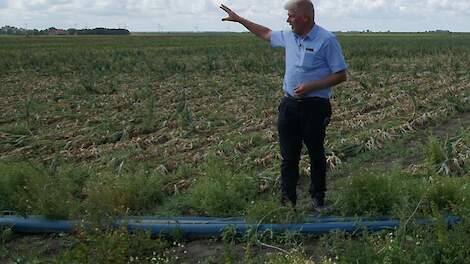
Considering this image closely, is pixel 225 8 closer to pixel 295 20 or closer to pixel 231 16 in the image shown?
pixel 231 16

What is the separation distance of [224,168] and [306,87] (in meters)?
2.40

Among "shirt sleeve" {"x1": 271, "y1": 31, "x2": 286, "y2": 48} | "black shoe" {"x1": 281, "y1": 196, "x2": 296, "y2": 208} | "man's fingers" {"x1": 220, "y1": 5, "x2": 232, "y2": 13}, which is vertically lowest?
"black shoe" {"x1": 281, "y1": 196, "x2": 296, "y2": 208}

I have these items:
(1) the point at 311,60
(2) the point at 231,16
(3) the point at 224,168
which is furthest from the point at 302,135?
(3) the point at 224,168

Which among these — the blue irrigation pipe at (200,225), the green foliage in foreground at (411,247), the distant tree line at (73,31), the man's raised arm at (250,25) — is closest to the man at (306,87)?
the man's raised arm at (250,25)

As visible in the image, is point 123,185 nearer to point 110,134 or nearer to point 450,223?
point 450,223

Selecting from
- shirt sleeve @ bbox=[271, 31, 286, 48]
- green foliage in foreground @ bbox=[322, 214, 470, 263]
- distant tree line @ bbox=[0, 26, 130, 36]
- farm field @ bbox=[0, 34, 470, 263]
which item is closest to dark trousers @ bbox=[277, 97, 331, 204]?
farm field @ bbox=[0, 34, 470, 263]

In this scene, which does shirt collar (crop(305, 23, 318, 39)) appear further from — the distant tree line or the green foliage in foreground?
the distant tree line

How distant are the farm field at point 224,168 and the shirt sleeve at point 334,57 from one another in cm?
113

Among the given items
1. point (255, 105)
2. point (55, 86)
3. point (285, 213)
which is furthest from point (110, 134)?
point (55, 86)

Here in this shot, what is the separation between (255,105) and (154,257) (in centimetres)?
792

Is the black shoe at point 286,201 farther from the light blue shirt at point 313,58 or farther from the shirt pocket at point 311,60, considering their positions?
the shirt pocket at point 311,60

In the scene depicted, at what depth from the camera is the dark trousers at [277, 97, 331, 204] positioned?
5004 millimetres

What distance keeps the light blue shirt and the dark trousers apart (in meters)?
0.11

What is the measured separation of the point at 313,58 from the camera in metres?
4.89
